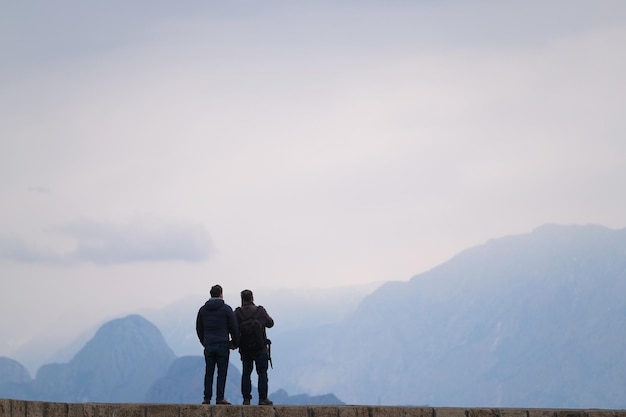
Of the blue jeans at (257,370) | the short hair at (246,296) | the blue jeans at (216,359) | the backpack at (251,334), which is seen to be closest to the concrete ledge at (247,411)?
the blue jeans at (216,359)

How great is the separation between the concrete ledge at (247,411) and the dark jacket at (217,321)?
9.54 feet

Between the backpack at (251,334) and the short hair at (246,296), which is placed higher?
the short hair at (246,296)

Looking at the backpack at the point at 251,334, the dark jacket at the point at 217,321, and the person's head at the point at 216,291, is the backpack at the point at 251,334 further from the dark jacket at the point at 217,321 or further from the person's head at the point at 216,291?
the person's head at the point at 216,291

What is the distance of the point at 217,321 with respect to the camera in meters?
19.5

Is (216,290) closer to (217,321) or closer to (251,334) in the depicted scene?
(217,321)

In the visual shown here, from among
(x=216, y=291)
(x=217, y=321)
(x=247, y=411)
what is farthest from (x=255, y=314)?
(x=247, y=411)

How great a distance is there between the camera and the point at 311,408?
16.8 metres

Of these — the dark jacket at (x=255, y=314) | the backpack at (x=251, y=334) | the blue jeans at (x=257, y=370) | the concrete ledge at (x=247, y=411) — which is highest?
the dark jacket at (x=255, y=314)

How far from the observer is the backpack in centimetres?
1981

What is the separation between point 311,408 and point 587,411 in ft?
16.4

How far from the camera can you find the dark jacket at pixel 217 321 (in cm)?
1942

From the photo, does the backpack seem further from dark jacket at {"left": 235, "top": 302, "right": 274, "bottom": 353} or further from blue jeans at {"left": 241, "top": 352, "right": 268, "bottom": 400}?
blue jeans at {"left": 241, "top": 352, "right": 268, "bottom": 400}

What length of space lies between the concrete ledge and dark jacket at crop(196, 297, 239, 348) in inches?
114

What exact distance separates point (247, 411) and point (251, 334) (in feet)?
11.3
